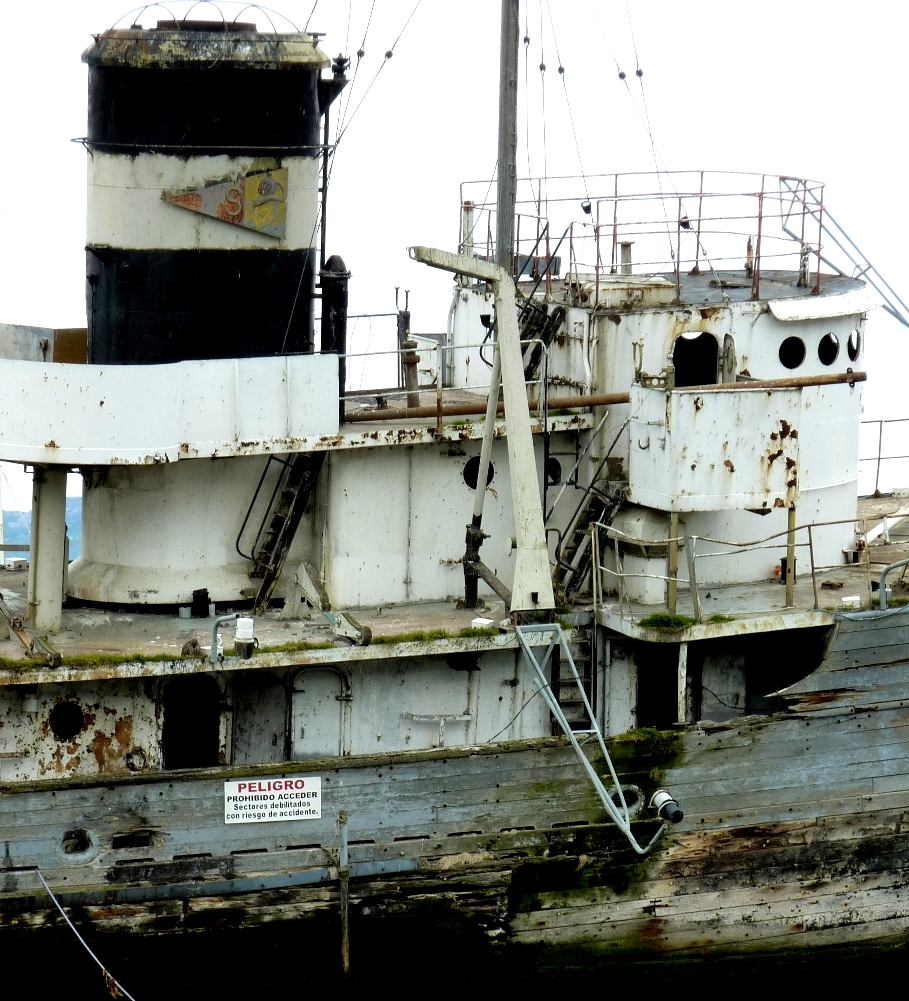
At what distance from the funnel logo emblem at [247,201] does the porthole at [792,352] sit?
Result: 16.2 ft

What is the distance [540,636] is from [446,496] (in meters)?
1.79

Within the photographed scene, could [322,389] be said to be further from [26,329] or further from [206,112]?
[26,329]

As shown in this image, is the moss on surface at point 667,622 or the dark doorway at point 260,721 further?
the dark doorway at point 260,721

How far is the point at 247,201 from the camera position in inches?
564

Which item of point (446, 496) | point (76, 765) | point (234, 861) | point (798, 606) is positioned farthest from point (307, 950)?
point (798, 606)

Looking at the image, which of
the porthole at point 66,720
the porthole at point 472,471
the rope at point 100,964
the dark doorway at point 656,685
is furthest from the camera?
the porthole at point 472,471

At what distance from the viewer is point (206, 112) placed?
557 inches

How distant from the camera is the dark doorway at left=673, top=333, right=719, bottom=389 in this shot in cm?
1539

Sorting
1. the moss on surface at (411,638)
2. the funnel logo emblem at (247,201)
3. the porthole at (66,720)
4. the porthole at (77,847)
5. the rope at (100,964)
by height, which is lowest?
the rope at (100,964)

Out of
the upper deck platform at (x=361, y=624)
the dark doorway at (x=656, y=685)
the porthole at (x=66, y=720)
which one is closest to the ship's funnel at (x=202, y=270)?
the upper deck platform at (x=361, y=624)

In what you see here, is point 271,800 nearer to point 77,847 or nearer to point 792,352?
point 77,847

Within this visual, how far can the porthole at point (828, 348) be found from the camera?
15.7 meters

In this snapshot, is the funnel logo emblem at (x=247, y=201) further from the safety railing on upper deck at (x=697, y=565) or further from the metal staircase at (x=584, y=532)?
the safety railing on upper deck at (x=697, y=565)

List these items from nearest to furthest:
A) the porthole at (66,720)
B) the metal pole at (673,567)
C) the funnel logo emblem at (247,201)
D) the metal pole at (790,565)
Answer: the porthole at (66,720) → the funnel logo emblem at (247,201) → the metal pole at (673,567) → the metal pole at (790,565)
